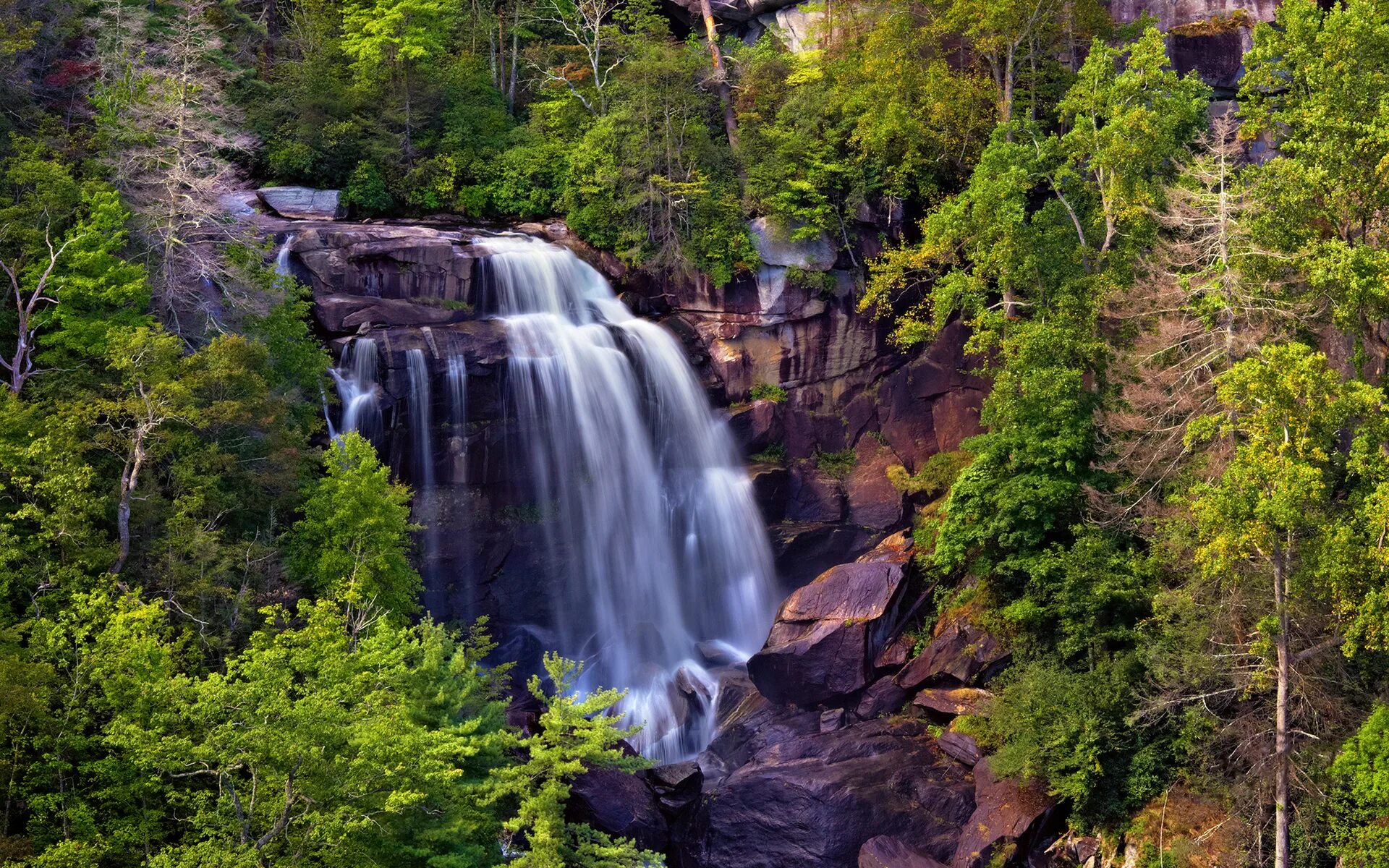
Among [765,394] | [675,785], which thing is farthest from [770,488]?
[675,785]

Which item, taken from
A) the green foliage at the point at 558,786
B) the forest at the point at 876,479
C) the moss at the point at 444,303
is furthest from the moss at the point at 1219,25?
the green foliage at the point at 558,786

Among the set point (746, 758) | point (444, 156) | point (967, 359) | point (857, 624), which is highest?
point (444, 156)

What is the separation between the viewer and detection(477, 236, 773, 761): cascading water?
32.9 metres

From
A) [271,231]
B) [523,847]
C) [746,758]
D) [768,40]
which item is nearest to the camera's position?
[523,847]

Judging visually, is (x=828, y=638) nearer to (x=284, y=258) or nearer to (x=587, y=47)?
(x=284, y=258)

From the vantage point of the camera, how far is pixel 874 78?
123 feet

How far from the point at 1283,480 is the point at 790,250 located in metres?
20.0

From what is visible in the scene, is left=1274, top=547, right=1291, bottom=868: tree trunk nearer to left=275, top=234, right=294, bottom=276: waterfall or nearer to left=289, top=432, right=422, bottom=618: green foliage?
left=289, top=432, right=422, bottom=618: green foliage

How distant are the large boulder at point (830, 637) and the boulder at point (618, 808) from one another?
5.67 m

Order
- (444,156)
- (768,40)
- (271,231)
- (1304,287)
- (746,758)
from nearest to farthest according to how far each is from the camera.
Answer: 1. (1304,287)
2. (746,758)
3. (271,231)
4. (444,156)
5. (768,40)

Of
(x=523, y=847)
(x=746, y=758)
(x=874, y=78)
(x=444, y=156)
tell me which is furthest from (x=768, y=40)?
(x=523, y=847)

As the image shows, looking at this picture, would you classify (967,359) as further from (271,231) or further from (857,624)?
(271,231)

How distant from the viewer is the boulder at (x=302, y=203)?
36.9 meters

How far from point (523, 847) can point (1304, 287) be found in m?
19.3
